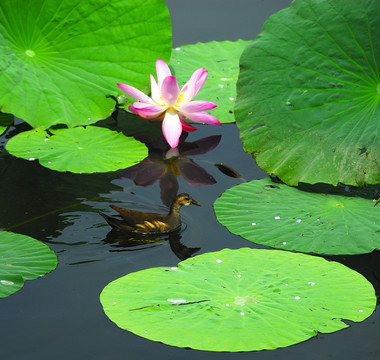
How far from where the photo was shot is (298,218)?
3.48 m

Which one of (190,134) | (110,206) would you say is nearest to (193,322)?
(110,206)

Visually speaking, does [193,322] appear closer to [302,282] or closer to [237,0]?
[302,282]

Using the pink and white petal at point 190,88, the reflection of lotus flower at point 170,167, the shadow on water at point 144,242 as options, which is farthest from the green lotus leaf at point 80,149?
the shadow on water at point 144,242

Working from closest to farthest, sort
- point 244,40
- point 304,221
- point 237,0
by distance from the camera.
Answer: point 304,221, point 244,40, point 237,0

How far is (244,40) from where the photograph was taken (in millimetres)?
5684

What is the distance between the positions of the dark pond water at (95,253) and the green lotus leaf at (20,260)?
52 millimetres

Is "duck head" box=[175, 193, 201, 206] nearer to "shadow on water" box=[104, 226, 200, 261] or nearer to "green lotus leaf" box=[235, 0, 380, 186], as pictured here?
"shadow on water" box=[104, 226, 200, 261]

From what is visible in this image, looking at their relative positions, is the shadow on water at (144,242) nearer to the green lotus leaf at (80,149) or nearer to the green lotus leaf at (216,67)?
the green lotus leaf at (80,149)

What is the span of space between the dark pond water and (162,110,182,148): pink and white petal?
21cm

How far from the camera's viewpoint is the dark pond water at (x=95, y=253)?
2.67m

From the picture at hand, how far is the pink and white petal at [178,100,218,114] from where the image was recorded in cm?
429

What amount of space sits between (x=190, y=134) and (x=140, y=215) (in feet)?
4.24

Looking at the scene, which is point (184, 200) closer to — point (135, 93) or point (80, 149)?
point (80, 149)

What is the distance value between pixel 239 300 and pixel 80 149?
1709 millimetres
